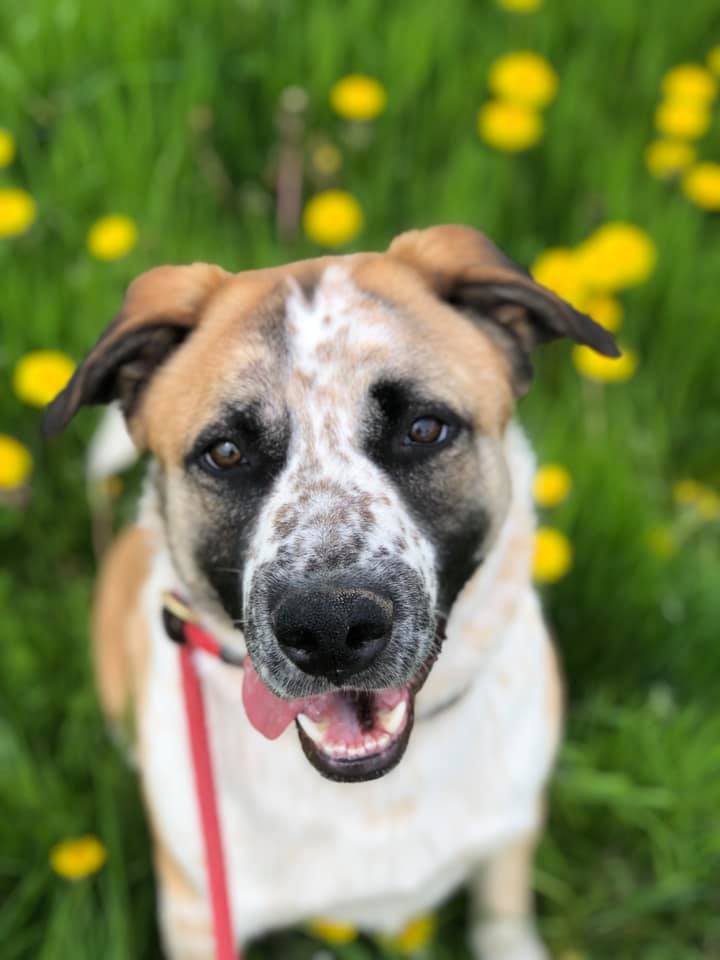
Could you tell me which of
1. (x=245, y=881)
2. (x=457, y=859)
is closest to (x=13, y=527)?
(x=245, y=881)

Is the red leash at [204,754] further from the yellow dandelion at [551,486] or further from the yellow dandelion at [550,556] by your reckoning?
the yellow dandelion at [551,486]

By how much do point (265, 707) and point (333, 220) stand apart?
179 cm

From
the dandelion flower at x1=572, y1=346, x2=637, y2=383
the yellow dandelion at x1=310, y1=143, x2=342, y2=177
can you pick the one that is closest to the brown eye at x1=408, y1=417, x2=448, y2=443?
the dandelion flower at x1=572, y1=346, x2=637, y2=383

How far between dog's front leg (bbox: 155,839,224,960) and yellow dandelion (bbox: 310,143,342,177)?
2081 millimetres

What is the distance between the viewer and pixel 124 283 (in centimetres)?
330

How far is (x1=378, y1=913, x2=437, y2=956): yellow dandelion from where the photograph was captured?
2.62 metres

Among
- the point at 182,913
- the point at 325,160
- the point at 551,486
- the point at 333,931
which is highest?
the point at 325,160

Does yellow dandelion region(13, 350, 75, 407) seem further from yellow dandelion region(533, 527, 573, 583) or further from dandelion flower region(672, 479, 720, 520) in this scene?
dandelion flower region(672, 479, 720, 520)

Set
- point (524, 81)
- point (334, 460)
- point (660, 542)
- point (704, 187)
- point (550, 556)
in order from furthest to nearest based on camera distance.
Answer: point (524, 81) < point (704, 187) < point (660, 542) < point (550, 556) < point (334, 460)

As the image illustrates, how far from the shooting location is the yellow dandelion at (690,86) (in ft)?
11.8

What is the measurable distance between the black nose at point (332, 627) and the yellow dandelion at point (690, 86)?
255 centimetres

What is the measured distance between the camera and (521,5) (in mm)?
3754

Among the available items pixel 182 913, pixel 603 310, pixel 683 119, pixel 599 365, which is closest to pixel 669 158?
pixel 683 119

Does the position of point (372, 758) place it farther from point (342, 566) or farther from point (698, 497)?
point (698, 497)
